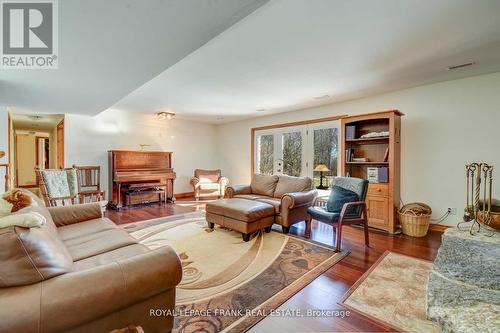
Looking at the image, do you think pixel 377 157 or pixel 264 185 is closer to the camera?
pixel 377 157

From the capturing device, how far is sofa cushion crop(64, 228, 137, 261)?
1.70m

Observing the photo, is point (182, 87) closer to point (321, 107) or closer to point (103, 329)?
point (321, 107)

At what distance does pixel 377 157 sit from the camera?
4.15 m

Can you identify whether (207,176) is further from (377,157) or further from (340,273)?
(340,273)

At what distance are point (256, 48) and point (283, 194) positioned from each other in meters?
2.33

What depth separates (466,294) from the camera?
2.90ft

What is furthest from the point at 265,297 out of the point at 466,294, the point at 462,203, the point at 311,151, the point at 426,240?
the point at 311,151

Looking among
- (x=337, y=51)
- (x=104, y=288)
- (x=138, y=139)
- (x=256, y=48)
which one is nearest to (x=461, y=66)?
(x=337, y=51)

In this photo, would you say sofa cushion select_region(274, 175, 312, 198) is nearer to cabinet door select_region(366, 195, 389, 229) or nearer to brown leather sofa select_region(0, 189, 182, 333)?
cabinet door select_region(366, 195, 389, 229)

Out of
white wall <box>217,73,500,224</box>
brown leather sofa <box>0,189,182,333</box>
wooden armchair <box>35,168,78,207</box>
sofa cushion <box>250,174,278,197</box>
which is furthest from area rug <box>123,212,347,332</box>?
white wall <box>217,73,500,224</box>

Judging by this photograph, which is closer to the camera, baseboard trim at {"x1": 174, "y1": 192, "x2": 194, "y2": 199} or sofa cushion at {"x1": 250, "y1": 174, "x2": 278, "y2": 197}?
sofa cushion at {"x1": 250, "y1": 174, "x2": 278, "y2": 197}

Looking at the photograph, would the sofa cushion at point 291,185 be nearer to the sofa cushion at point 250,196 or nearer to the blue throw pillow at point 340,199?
the sofa cushion at point 250,196

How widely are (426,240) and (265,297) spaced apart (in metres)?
2.79

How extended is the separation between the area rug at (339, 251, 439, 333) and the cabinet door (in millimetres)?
1162
